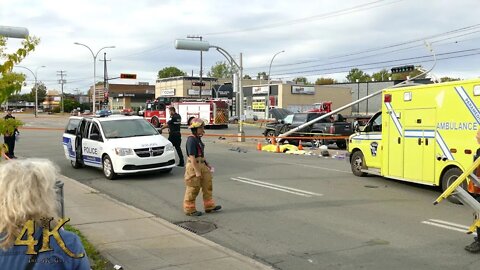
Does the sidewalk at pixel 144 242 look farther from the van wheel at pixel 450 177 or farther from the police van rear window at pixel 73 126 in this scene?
the police van rear window at pixel 73 126

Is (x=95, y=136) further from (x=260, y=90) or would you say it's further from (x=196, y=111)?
(x=260, y=90)

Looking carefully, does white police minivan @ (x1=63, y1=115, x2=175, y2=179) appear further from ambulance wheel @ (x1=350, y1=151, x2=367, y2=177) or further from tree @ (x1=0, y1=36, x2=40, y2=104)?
tree @ (x1=0, y1=36, x2=40, y2=104)

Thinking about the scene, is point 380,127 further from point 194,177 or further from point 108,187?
point 108,187

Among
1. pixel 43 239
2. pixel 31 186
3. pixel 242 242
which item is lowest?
pixel 242 242

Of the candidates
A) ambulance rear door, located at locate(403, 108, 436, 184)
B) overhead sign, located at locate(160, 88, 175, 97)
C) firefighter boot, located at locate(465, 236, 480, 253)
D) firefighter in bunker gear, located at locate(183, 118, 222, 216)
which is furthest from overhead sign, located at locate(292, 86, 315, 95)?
firefighter boot, located at locate(465, 236, 480, 253)

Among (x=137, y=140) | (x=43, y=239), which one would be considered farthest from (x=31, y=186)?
(x=137, y=140)

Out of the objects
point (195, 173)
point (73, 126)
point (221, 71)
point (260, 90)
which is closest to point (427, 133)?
point (195, 173)

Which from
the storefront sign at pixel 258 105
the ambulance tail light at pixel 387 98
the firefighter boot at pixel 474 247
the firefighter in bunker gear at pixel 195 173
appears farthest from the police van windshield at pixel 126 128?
the storefront sign at pixel 258 105

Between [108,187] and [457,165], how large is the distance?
7.77m

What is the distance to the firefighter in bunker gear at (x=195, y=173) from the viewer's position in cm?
836

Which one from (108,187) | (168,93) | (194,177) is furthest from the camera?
(168,93)

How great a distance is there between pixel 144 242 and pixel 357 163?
27.2 feet

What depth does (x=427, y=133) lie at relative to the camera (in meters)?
10.4

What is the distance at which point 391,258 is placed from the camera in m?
6.07
